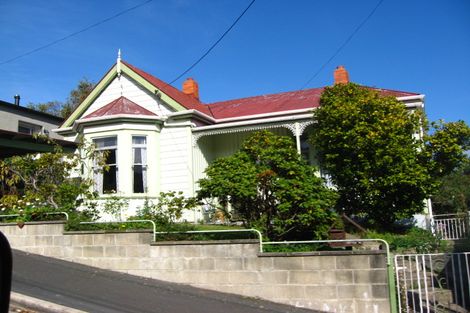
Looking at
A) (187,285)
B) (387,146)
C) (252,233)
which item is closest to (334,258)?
(252,233)

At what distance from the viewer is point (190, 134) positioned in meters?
15.7

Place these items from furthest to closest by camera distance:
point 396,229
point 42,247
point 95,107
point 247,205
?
point 95,107 < point 396,229 < point 42,247 < point 247,205

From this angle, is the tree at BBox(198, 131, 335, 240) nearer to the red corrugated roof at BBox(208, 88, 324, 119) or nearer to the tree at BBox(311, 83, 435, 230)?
the tree at BBox(311, 83, 435, 230)

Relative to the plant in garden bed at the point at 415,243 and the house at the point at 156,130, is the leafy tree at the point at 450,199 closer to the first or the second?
the house at the point at 156,130

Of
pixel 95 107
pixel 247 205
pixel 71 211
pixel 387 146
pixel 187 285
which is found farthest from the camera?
pixel 95 107

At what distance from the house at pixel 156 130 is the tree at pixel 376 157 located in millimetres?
1299

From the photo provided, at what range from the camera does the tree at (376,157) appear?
12.2 metres

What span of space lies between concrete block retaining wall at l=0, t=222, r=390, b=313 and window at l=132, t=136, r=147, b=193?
5.49 metres

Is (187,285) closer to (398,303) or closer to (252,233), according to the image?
(252,233)

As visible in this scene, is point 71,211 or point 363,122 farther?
point 363,122

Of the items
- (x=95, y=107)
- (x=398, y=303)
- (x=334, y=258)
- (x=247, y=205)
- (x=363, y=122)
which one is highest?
(x=95, y=107)

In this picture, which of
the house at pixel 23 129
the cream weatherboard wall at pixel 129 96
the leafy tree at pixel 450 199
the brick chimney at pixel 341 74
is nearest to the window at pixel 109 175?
the house at pixel 23 129

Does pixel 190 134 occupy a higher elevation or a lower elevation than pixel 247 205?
higher

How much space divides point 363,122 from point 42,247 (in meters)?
8.86
